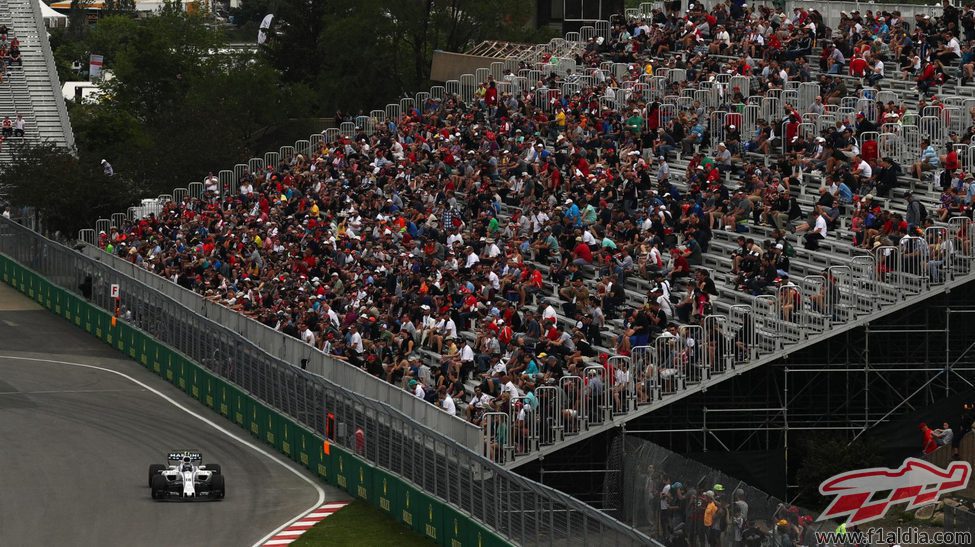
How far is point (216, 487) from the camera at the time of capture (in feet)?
130

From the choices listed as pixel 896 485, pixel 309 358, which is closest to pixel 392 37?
pixel 309 358


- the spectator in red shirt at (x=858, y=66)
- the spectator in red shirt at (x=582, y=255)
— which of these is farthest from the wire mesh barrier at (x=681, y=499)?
the spectator in red shirt at (x=858, y=66)

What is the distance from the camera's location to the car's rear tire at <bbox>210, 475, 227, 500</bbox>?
39562mm

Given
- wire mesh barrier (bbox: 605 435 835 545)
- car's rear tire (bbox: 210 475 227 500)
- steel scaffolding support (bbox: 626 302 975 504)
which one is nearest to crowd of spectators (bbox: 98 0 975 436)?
steel scaffolding support (bbox: 626 302 975 504)

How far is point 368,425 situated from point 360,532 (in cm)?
293

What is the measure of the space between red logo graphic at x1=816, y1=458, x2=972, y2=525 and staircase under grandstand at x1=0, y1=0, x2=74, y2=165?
51019mm

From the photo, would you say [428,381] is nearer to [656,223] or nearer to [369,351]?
[369,351]

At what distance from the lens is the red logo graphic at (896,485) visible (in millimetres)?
32531

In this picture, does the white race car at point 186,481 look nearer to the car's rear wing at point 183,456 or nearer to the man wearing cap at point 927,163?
the car's rear wing at point 183,456

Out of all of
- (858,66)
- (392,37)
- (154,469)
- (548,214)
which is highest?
(858,66)

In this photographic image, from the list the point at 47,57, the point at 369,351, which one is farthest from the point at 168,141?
the point at 369,351

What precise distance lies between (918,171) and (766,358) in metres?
6.40

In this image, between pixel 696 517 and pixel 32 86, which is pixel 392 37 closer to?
pixel 32 86

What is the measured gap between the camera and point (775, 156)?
45.9m
